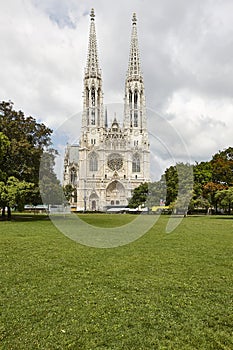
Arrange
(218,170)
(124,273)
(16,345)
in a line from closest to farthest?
(16,345), (124,273), (218,170)

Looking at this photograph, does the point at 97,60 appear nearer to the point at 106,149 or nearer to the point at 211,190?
the point at 106,149

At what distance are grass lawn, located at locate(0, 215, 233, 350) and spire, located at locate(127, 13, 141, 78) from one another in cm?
7409

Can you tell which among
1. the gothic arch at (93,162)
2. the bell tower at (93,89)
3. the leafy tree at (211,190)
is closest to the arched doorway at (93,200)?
the gothic arch at (93,162)

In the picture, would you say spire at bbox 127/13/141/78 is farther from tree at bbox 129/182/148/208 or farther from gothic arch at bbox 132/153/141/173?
tree at bbox 129/182/148/208

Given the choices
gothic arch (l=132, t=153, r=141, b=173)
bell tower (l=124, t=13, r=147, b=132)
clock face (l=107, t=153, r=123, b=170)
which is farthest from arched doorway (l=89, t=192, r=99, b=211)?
bell tower (l=124, t=13, r=147, b=132)

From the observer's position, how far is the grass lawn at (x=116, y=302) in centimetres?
407

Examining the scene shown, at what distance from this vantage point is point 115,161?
72.6 metres

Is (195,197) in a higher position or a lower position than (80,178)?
lower

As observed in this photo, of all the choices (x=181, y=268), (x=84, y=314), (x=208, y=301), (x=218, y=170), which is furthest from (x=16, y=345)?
(x=218, y=170)

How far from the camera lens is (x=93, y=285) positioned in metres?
6.36

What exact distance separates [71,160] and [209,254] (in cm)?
7639

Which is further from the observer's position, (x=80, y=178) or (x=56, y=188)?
(x=80, y=178)

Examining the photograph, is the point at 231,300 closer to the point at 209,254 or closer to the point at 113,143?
the point at 209,254

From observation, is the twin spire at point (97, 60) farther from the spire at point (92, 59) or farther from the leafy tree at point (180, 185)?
the leafy tree at point (180, 185)
